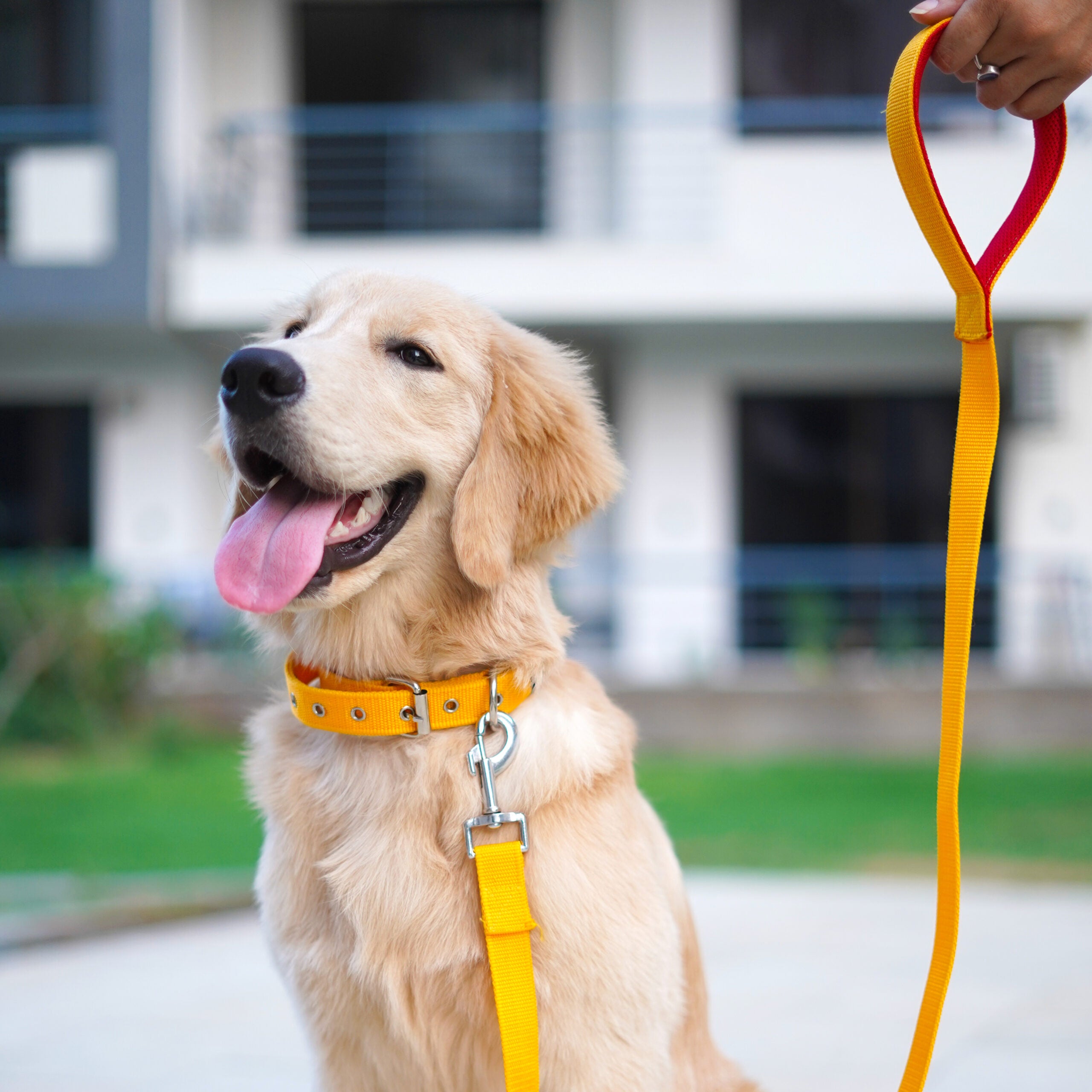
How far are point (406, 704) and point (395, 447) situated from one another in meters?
0.42

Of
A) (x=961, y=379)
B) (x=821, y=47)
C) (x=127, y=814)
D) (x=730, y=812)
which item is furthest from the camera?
(x=821, y=47)

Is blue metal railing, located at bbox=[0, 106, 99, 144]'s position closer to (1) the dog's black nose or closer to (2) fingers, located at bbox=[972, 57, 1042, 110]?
(1) the dog's black nose

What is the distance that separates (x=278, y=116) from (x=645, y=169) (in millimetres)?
3347

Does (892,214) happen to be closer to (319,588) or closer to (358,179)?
(358,179)

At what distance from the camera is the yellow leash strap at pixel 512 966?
167 cm

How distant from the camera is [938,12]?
1605mm

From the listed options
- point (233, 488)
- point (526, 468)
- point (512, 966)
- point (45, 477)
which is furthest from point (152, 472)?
point (512, 966)

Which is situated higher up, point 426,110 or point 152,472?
point 426,110

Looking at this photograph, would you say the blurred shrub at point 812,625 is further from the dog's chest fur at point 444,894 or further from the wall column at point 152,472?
the dog's chest fur at point 444,894

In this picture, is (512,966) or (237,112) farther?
(237,112)

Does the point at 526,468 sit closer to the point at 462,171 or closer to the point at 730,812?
the point at 730,812

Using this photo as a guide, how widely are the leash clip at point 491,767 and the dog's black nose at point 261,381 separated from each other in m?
0.55

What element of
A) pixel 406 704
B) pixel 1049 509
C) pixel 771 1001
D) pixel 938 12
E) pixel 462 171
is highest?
pixel 462 171

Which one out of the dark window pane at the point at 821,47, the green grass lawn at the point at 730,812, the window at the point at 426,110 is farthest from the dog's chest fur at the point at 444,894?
the dark window pane at the point at 821,47
